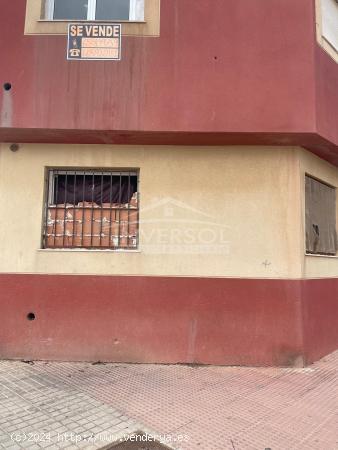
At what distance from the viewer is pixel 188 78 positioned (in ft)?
15.9

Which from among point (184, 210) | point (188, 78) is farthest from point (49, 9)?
point (184, 210)

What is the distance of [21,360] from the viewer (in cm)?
488

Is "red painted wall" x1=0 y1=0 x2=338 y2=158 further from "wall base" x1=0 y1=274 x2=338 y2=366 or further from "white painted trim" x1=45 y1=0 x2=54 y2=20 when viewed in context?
"wall base" x1=0 y1=274 x2=338 y2=366

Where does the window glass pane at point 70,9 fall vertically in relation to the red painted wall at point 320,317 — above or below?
above

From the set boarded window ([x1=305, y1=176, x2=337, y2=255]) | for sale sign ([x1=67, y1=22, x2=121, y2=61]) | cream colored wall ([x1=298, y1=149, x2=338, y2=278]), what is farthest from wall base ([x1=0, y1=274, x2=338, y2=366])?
for sale sign ([x1=67, y1=22, x2=121, y2=61])

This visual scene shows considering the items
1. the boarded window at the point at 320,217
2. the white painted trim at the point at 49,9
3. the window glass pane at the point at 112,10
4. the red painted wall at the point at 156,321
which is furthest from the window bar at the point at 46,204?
the boarded window at the point at 320,217

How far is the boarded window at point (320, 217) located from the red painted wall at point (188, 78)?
37.3 inches

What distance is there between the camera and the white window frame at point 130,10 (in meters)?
5.14

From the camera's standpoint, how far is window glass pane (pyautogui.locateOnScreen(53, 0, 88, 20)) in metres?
5.22

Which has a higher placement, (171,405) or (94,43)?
(94,43)

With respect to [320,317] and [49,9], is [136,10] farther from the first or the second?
[320,317]

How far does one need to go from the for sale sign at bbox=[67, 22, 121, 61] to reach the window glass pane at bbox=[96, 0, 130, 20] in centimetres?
33

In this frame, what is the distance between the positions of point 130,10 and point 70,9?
90 cm

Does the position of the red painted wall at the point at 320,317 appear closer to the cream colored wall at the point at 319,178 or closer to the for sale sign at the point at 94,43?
the cream colored wall at the point at 319,178
